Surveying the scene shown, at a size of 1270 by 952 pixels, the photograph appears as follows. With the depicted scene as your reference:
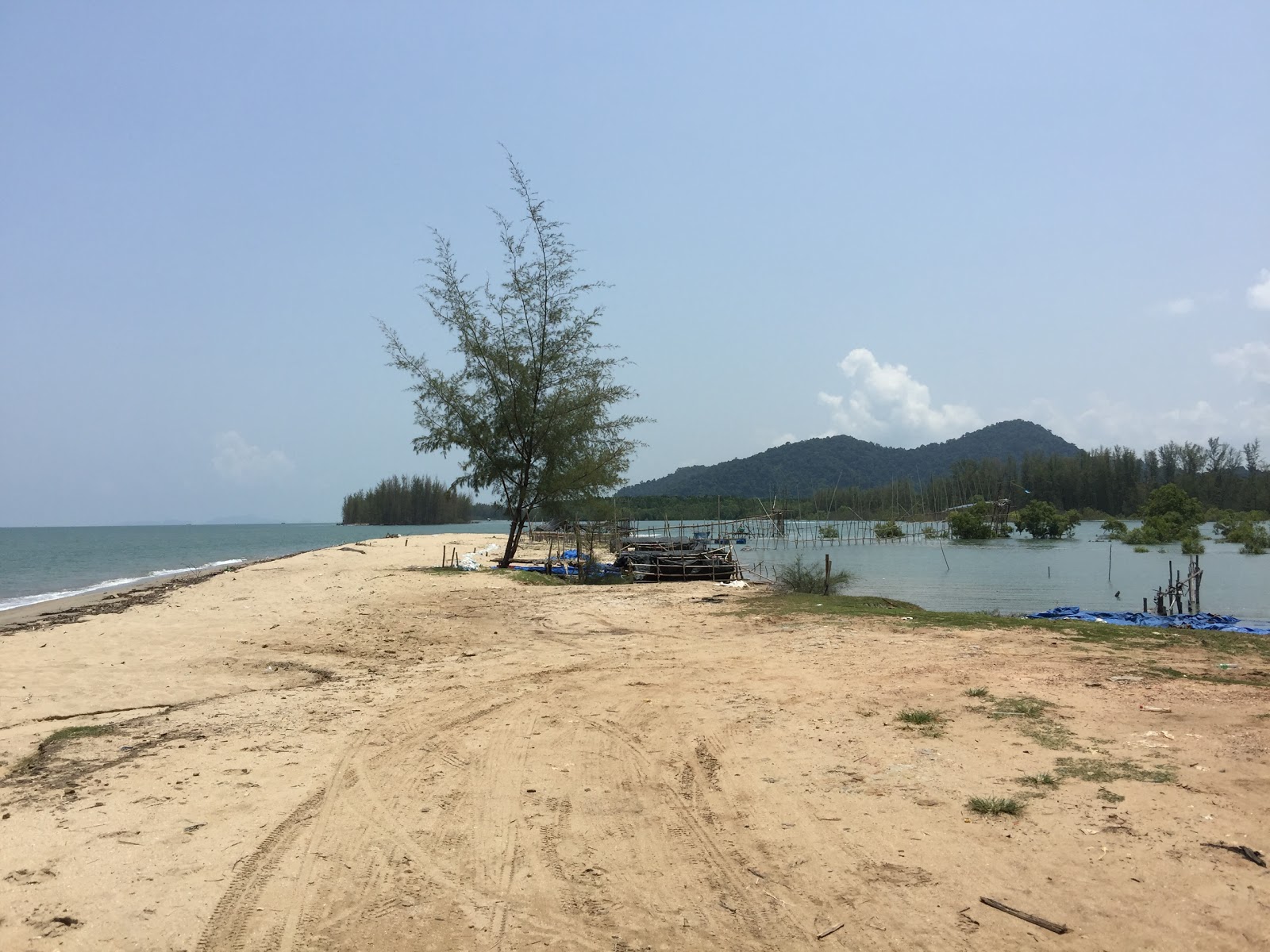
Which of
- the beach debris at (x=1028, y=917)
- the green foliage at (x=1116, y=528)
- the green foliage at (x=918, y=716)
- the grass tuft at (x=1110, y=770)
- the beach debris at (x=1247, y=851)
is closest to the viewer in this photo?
the beach debris at (x=1028, y=917)

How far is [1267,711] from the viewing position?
5715 millimetres

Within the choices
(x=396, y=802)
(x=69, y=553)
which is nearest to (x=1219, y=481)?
(x=396, y=802)

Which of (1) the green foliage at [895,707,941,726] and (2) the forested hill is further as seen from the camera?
(2) the forested hill

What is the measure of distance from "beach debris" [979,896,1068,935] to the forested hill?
4876 inches

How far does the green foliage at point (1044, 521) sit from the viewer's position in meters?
61.6

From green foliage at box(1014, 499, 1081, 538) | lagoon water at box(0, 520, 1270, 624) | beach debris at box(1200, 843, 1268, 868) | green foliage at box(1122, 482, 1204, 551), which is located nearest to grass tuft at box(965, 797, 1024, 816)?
beach debris at box(1200, 843, 1268, 868)

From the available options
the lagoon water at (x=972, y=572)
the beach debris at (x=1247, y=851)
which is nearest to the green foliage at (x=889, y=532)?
the lagoon water at (x=972, y=572)

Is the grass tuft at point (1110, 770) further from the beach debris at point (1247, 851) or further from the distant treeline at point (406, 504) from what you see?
the distant treeline at point (406, 504)

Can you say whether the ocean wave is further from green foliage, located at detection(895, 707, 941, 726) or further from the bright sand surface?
green foliage, located at detection(895, 707, 941, 726)

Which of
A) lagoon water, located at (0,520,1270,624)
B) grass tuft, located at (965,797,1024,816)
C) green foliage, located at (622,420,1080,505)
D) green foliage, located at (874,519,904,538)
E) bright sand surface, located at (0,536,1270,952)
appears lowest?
lagoon water, located at (0,520,1270,624)

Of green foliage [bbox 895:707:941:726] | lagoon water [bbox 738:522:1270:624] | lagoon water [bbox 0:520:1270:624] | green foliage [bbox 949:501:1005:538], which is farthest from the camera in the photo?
green foliage [bbox 949:501:1005:538]

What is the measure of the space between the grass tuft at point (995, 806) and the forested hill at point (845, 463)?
403 feet

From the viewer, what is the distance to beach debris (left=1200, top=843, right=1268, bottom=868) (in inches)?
136

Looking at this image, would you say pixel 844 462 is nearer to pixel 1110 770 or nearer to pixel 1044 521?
pixel 1044 521
